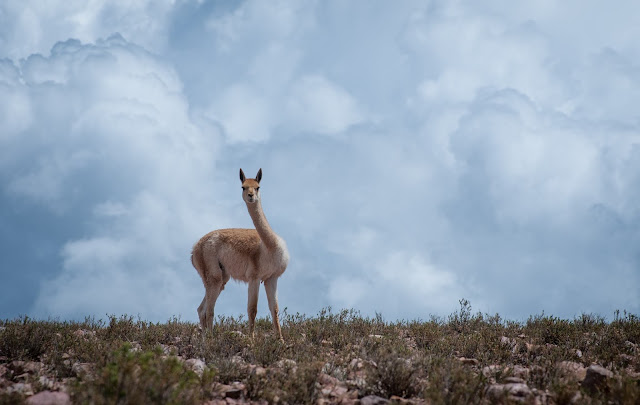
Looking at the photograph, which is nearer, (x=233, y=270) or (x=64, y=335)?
(x=64, y=335)

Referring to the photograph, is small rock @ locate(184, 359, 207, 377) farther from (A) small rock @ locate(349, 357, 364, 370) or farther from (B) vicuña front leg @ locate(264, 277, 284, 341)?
(B) vicuña front leg @ locate(264, 277, 284, 341)

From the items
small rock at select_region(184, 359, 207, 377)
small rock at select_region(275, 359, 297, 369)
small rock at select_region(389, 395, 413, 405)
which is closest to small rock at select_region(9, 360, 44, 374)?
small rock at select_region(184, 359, 207, 377)

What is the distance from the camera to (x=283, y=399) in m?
5.63

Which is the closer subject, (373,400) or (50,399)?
(50,399)

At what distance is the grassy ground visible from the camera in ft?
17.0

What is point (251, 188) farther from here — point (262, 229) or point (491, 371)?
point (491, 371)

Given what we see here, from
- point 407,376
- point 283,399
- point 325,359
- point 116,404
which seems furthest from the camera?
point 325,359

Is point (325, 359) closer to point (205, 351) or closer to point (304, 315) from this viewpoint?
point (205, 351)

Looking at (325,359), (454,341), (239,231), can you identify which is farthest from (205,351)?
(454,341)

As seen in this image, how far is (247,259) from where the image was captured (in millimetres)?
9914

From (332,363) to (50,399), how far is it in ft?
11.3

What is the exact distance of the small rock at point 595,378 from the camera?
233 inches

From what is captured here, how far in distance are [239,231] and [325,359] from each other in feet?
12.9

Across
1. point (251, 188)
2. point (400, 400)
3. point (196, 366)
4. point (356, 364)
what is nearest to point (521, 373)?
point (356, 364)
